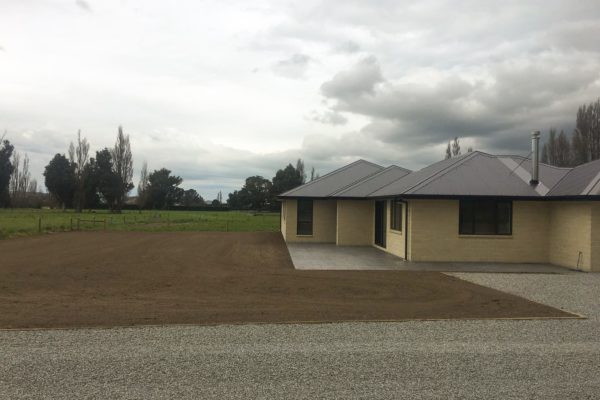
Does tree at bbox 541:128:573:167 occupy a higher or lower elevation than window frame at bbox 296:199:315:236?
higher

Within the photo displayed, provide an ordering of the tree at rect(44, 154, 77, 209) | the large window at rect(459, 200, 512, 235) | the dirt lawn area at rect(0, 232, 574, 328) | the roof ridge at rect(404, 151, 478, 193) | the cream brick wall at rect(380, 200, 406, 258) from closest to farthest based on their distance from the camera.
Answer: the dirt lawn area at rect(0, 232, 574, 328), the large window at rect(459, 200, 512, 235), the roof ridge at rect(404, 151, 478, 193), the cream brick wall at rect(380, 200, 406, 258), the tree at rect(44, 154, 77, 209)

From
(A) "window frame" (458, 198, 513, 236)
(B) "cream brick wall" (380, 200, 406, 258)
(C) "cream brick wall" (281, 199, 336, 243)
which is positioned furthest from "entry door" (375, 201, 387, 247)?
(A) "window frame" (458, 198, 513, 236)

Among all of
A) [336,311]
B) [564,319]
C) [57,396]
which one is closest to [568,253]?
[564,319]

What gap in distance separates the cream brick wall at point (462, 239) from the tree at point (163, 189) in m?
72.4

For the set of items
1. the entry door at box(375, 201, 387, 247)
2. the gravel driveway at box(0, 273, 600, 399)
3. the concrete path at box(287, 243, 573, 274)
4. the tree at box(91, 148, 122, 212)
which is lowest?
the gravel driveway at box(0, 273, 600, 399)

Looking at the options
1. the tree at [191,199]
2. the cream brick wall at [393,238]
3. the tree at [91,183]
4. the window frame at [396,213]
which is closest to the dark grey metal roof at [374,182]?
the cream brick wall at [393,238]

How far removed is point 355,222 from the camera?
22.1 meters

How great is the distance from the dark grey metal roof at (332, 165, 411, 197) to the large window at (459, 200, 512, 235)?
21.9 ft

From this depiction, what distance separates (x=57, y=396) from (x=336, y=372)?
2689mm

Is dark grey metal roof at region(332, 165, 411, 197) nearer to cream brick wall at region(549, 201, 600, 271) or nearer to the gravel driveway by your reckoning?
cream brick wall at region(549, 201, 600, 271)

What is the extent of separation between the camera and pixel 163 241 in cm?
2350

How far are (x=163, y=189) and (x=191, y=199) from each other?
42.6ft

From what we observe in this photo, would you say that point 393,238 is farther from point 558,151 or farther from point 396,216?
point 558,151

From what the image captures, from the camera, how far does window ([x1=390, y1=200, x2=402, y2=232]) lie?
1736 centimetres
